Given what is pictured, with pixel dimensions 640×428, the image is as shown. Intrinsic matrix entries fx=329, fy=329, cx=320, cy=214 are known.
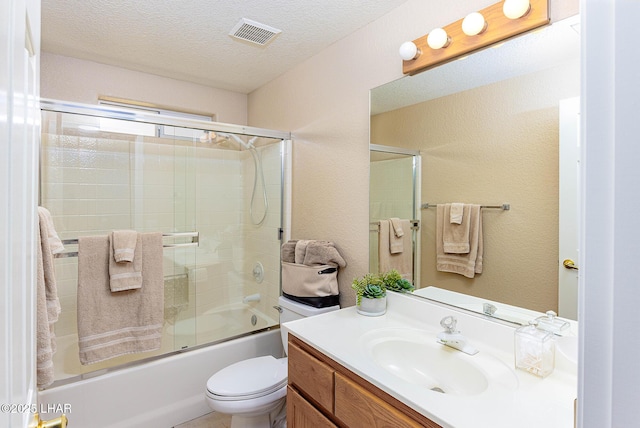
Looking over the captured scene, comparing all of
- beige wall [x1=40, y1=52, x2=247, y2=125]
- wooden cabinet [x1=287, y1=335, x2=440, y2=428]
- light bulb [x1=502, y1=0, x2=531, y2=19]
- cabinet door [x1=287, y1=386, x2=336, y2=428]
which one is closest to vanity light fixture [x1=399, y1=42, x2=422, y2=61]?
light bulb [x1=502, y1=0, x2=531, y2=19]

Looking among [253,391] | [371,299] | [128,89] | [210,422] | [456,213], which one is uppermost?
[128,89]

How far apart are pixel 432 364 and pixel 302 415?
0.56 m

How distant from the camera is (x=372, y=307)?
1.63m

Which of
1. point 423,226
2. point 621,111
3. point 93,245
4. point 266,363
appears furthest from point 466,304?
point 93,245

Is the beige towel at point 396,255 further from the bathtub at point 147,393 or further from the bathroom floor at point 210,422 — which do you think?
the bathroom floor at point 210,422

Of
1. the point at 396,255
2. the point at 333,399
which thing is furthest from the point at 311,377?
the point at 396,255

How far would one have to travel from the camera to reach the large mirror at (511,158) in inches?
45.1

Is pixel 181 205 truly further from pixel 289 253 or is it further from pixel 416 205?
pixel 416 205

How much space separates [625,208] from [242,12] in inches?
76.3

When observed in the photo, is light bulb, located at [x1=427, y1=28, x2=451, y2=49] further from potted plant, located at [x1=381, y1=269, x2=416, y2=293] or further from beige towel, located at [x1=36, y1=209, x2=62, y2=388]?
beige towel, located at [x1=36, y1=209, x2=62, y2=388]

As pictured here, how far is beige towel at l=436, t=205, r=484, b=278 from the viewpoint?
1.39m

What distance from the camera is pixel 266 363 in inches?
74.0

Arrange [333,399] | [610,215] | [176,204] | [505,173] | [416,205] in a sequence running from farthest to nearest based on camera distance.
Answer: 1. [176,204]
2. [416,205]
3. [505,173]
4. [333,399]
5. [610,215]

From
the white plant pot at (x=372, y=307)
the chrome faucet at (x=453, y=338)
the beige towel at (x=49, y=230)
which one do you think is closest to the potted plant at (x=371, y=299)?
the white plant pot at (x=372, y=307)
